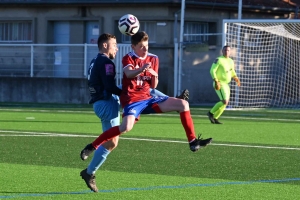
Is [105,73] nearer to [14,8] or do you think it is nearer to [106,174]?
[106,174]

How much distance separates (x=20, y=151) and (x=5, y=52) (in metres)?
24.9

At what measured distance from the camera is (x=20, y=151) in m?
15.0

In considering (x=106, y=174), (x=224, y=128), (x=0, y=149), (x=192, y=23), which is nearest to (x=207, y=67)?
(x=192, y=23)

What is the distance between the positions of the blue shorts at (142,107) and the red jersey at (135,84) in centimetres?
5

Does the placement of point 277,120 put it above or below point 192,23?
below

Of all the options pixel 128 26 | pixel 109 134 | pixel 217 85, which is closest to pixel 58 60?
pixel 217 85

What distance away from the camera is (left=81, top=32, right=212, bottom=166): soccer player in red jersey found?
35.6 ft

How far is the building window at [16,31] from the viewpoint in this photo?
42.3m

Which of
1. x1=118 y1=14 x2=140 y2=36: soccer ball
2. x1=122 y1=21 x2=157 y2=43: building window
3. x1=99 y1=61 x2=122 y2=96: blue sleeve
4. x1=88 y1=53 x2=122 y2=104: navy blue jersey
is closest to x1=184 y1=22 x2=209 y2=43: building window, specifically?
x1=122 y1=21 x2=157 y2=43: building window

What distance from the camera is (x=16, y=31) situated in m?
42.6

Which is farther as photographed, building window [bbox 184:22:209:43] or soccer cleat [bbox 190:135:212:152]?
building window [bbox 184:22:209:43]

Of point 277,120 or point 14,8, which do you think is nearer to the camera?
point 277,120

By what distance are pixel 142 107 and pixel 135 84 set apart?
11.5 inches

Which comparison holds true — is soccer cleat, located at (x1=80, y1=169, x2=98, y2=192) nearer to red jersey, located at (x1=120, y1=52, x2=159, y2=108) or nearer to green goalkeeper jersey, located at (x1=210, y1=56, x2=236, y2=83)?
red jersey, located at (x1=120, y1=52, x2=159, y2=108)
